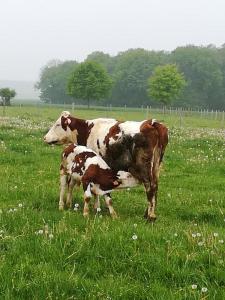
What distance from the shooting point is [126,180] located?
10.3 metres

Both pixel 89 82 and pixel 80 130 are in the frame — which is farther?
pixel 89 82

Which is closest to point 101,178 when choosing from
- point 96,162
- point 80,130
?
point 96,162

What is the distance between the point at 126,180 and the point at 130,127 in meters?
1.42

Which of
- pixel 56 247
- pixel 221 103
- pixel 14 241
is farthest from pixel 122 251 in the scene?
pixel 221 103

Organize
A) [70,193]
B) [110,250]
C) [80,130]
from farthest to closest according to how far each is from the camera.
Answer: [80,130] < [70,193] < [110,250]

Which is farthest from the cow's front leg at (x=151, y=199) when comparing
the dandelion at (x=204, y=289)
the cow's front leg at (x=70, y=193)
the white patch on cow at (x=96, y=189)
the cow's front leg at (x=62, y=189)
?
the dandelion at (x=204, y=289)

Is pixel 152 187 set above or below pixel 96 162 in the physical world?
below

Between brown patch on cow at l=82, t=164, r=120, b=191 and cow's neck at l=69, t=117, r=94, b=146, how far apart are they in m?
2.16

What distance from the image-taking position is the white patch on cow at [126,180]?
33.6 feet

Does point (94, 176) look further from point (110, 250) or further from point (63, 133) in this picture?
point (110, 250)

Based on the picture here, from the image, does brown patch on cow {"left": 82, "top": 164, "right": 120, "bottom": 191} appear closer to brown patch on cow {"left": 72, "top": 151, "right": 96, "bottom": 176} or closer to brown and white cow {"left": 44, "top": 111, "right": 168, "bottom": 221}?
brown patch on cow {"left": 72, "top": 151, "right": 96, "bottom": 176}

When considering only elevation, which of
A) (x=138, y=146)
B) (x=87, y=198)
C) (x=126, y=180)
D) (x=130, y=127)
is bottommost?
(x=87, y=198)

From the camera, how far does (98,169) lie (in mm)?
10320

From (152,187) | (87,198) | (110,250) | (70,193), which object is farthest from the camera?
(70,193)
